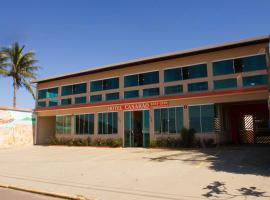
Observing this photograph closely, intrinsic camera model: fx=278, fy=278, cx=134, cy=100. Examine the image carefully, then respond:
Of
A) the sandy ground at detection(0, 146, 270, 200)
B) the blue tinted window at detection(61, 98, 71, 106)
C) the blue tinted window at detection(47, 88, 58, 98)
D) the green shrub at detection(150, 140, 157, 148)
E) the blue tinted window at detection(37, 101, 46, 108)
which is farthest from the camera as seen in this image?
the blue tinted window at detection(37, 101, 46, 108)

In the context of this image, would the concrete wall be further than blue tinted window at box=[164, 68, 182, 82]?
Yes

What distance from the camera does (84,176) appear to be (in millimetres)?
11445

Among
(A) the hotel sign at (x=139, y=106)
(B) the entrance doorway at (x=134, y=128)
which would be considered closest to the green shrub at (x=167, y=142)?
(B) the entrance doorway at (x=134, y=128)

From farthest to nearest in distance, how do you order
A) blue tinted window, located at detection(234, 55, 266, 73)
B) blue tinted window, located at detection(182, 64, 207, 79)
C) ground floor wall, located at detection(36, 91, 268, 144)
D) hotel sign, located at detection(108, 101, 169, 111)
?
1. hotel sign, located at detection(108, 101, 169, 111)
2. blue tinted window, located at detection(182, 64, 207, 79)
3. ground floor wall, located at detection(36, 91, 268, 144)
4. blue tinted window, located at detection(234, 55, 266, 73)

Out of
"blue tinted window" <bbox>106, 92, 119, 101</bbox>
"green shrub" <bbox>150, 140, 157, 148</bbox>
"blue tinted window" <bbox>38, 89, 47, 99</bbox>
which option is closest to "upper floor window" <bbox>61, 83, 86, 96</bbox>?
"blue tinted window" <bbox>38, 89, 47, 99</bbox>

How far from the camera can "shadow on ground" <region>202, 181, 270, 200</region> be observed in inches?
299

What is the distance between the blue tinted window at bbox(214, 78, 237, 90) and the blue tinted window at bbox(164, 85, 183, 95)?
287cm

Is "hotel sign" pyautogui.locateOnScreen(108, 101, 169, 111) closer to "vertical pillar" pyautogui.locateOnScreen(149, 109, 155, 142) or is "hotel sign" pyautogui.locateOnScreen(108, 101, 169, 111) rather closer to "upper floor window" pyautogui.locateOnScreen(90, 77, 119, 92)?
"vertical pillar" pyautogui.locateOnScreen(149, 109, 155, 142)

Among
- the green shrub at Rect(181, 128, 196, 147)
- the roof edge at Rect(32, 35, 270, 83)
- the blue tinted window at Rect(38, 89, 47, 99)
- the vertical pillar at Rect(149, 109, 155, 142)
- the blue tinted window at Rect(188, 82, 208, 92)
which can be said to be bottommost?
the green shrub at Rect(181, 128, 196, 147)

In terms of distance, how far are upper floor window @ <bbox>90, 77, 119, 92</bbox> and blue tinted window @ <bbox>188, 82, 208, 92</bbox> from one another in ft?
23.8

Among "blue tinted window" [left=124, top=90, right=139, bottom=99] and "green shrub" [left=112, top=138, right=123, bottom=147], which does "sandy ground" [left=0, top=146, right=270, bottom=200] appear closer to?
"green shrub" [left=112, top=138, right=123, bottom=147]

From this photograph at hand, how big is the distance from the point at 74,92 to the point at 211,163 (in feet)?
64.6

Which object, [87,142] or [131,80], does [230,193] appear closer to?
[131,80]

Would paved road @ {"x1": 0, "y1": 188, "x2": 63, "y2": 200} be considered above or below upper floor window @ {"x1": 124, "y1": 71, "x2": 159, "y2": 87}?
below
